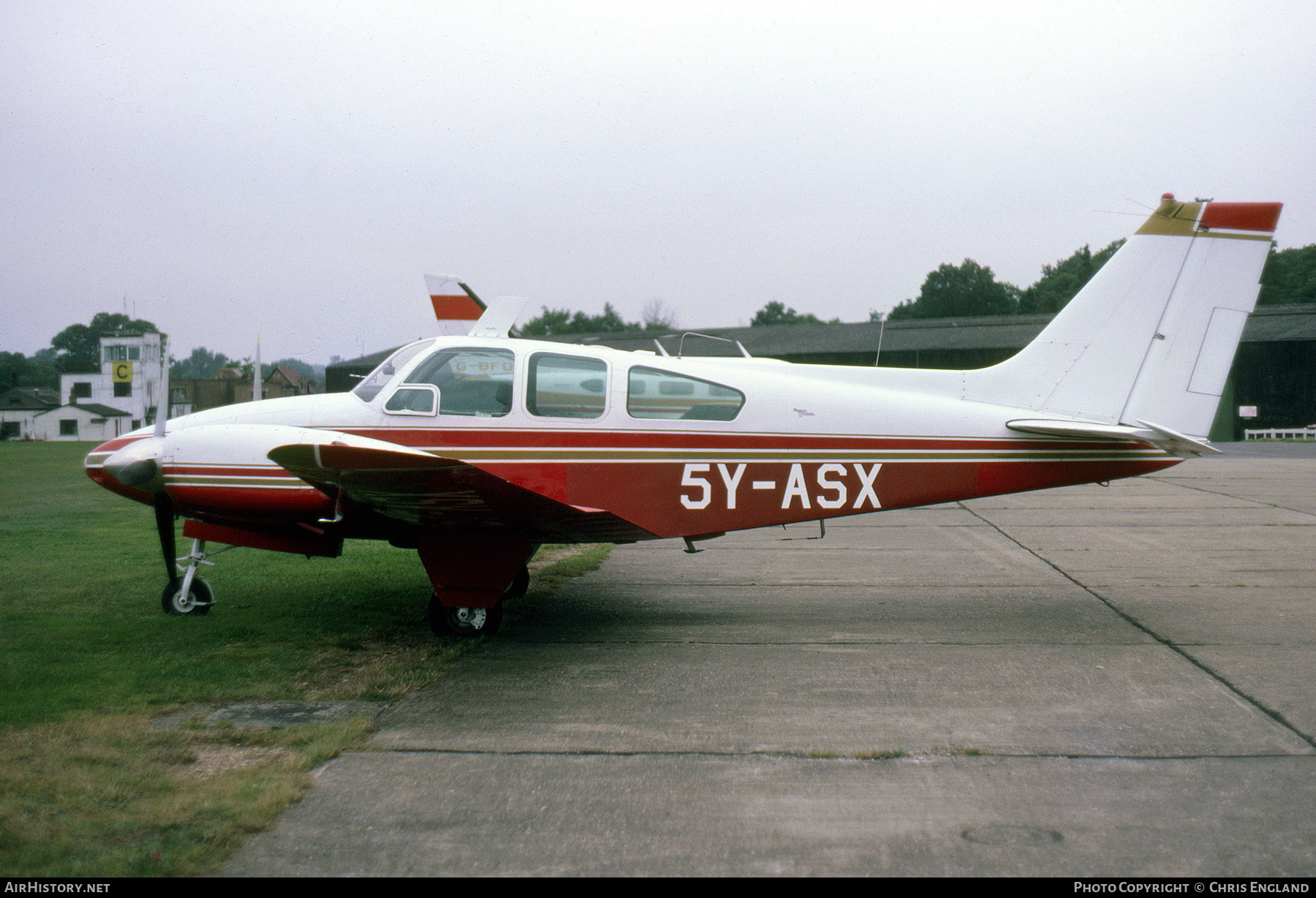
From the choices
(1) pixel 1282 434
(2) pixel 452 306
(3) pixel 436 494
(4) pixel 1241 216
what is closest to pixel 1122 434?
(4) pixel 1241 216

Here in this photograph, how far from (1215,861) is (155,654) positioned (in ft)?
19.1

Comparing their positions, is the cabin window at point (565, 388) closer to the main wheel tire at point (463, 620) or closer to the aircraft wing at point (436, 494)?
the aircraft wing at point (436, 494)

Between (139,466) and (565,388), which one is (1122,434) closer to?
(565,388)

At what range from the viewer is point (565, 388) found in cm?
625

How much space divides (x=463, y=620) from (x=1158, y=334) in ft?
18.6

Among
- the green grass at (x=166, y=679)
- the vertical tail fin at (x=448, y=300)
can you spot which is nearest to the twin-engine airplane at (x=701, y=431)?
the green grass at (x=166, y=679)

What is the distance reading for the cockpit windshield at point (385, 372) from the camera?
6.39m

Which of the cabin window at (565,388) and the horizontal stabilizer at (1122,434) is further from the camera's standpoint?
the horizontal stabilizer at (1122,434)

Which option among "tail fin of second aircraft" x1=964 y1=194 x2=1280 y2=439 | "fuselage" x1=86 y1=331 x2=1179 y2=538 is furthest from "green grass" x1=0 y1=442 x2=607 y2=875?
"tail fin of second aircraft" x1=964 y1=194 x2=1280 y2=439

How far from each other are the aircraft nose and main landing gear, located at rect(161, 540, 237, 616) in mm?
799

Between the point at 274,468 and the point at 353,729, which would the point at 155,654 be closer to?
the point at 274,468

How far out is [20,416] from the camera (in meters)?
55.9

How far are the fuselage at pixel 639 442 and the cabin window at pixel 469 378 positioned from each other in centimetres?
1

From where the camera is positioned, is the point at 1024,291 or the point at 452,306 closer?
the point at 452,306
